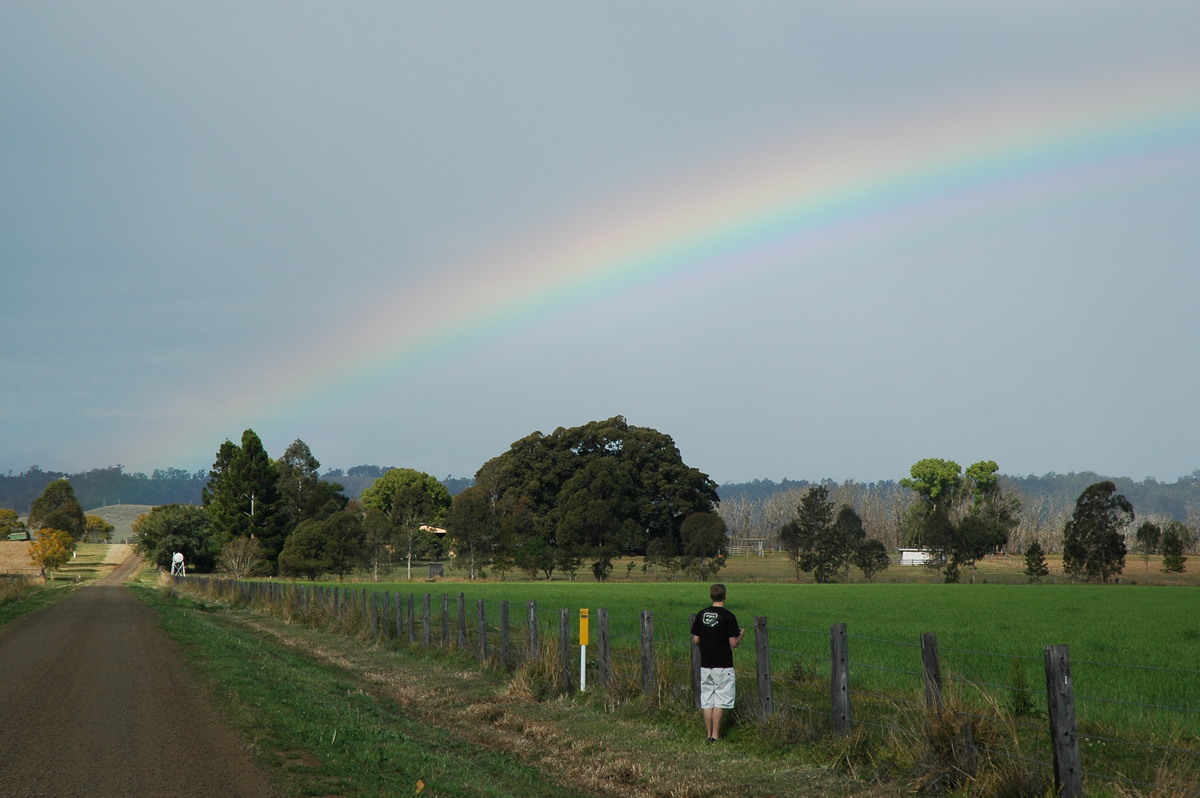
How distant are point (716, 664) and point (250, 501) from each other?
10186cm

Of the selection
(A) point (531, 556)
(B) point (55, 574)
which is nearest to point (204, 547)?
(B) point (55, 574)

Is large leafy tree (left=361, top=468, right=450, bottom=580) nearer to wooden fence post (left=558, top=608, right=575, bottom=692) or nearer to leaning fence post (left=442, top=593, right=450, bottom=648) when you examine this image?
leaning fence post (left=442, top=593, right=450, bottom=648)

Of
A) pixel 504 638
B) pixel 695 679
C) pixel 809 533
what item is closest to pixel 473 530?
pixel 809 533

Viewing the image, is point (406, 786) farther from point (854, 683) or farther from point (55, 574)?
point (55, 574)

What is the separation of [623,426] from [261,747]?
305ft

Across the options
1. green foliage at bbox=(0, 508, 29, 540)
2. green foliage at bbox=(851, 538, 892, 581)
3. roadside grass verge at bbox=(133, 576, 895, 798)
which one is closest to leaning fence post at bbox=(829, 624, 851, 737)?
roadside grass verge at bbox=(133, 576, 895, 798)

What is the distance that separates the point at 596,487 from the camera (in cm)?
8738

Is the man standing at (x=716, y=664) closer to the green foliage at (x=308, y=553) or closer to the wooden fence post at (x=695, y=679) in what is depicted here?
the wooden fence post at (x=695, y=679)

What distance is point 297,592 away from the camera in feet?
123

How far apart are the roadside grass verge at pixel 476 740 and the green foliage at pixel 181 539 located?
278 feet

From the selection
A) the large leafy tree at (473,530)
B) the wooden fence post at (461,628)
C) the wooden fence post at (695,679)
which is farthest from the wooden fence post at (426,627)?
the large leafy tree at (473,530)

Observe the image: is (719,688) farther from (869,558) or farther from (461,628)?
(869,558)

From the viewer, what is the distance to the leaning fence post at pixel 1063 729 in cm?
837

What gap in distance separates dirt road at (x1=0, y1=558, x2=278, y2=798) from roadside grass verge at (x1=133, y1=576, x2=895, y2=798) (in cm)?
50
